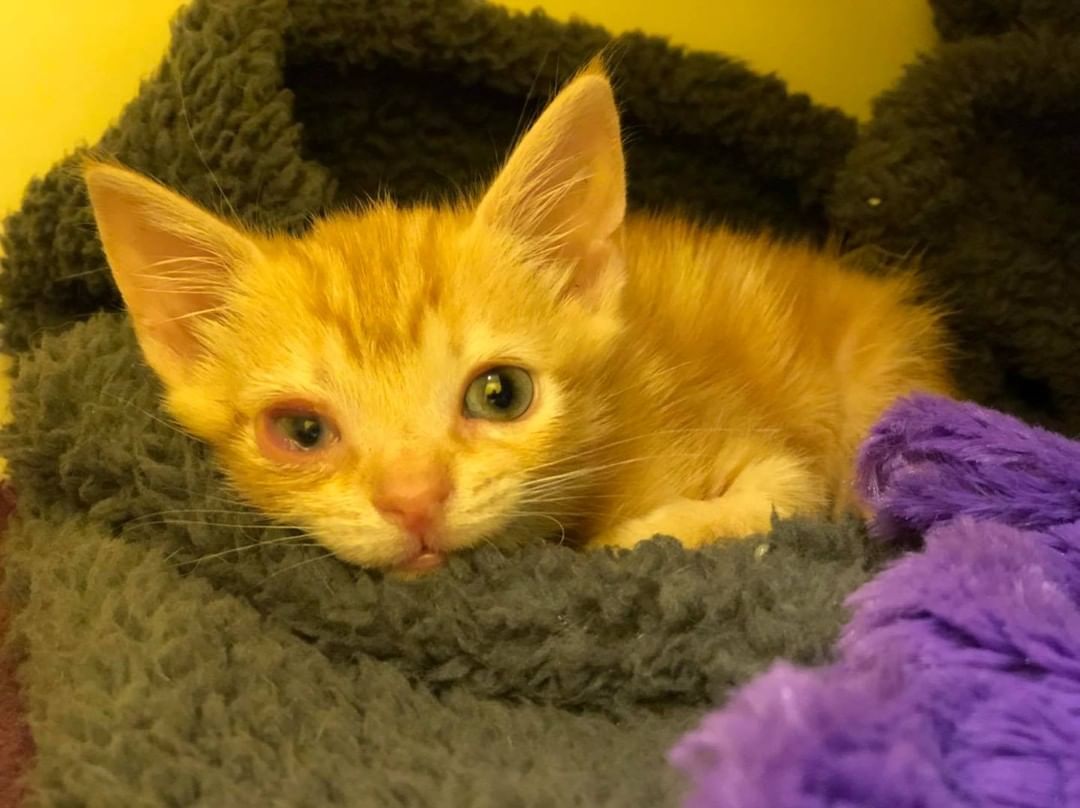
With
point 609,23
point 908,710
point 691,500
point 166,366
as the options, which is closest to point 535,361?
point 691,500

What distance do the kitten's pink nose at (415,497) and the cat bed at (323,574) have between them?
5 cm

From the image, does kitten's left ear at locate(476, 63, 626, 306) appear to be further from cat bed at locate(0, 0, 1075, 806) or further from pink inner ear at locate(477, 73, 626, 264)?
cat bed at locate(0, 0, 1075, 806)

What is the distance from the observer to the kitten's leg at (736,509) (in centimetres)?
97

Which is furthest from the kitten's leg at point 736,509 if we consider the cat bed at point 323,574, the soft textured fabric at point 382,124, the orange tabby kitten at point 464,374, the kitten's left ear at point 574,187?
the soft textured fabric at point 382,124

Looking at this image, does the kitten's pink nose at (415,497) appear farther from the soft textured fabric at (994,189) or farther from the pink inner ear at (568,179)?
the soft textured fabric at (994,189)

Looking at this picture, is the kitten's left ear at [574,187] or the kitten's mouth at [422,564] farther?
the kitten's left ear at [574,187]

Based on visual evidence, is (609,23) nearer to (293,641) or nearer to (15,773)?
(293,641)

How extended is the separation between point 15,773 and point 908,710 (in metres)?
0.67

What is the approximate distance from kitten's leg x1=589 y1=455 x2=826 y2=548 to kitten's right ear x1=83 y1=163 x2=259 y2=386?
16.6 inches

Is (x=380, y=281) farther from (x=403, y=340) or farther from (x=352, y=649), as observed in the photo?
(x=352, y=649)

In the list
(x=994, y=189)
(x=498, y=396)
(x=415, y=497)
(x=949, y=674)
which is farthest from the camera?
(x=994, y=189)

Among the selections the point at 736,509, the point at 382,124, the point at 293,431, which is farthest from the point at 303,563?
the point at 382,124

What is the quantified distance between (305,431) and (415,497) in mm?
154

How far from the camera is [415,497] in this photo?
810 mm
